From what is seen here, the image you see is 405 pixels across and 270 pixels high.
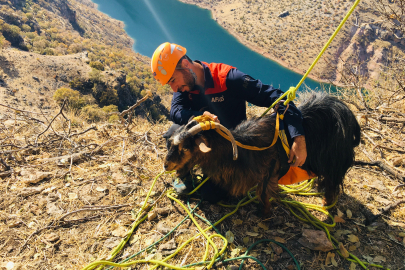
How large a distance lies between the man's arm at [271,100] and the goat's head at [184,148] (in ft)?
2.95

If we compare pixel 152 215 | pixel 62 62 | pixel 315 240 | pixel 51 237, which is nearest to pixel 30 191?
pixel 51 237

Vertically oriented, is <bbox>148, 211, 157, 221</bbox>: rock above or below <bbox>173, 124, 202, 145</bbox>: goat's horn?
below

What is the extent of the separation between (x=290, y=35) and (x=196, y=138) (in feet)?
173

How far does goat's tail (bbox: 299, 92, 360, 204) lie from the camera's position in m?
2.50

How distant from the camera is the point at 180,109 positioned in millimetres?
2977

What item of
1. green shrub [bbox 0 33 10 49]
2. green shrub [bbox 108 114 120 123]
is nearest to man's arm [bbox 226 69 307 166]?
green shrub [bbox 108 114 120 123]

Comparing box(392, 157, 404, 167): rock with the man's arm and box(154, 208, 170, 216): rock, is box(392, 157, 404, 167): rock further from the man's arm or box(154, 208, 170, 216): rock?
box(154, 208, 170, 216): rock

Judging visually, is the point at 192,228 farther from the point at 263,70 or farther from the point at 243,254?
the point at 263,70

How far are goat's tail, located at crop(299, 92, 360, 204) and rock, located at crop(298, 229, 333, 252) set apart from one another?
71 cm

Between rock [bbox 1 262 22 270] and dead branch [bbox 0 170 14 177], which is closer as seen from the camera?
rock [bbox 1 262 22 270]

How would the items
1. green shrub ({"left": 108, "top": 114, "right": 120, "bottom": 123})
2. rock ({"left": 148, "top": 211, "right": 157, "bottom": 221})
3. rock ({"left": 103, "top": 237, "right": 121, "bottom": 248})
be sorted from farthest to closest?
green shrub ({"left": 108, "top": 114, "right": 120, "bottom": 123}), rock ({"left": 148, "top": 211, "right": 157, "bottom": 221}), rock ({"left": 103, "top": 237, "right": 121, "bottom": 248})

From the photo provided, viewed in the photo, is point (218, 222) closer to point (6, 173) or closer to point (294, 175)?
point (294, 175)

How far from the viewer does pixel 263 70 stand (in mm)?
36375

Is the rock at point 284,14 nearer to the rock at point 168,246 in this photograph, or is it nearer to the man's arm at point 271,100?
the man's arm at point 271,100
